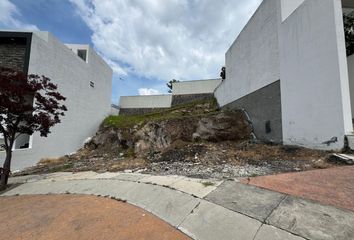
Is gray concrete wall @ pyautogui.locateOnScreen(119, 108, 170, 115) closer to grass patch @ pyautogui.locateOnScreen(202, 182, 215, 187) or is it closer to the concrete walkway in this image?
the concrete walkway

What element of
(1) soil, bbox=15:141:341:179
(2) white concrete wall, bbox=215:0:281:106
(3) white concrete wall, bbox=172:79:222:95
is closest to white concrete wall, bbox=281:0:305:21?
(2) white concrete wall, bbox=215:0:281:106

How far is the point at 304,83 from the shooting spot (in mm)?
6398

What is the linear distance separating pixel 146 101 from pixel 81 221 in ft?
62.6

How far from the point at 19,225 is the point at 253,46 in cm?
1084

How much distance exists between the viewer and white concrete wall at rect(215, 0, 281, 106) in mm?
8016

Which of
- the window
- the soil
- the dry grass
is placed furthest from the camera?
the window

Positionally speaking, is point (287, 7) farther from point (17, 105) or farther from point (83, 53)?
point (83, 53)

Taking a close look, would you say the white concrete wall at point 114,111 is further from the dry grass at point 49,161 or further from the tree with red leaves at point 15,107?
the tree with red leaves at point 15,107

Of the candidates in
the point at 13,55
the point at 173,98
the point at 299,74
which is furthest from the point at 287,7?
the point at 173,98

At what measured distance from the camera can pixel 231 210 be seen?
9.51 feet

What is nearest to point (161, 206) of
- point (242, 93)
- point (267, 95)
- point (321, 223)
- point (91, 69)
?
point (321, 223)

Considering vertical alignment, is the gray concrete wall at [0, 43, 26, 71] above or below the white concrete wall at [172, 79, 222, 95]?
below

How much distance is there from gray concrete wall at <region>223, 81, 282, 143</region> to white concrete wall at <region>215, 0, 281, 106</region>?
0.36 meters

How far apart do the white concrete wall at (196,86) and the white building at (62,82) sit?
772 cm
